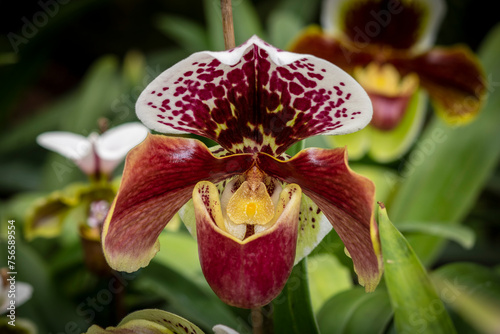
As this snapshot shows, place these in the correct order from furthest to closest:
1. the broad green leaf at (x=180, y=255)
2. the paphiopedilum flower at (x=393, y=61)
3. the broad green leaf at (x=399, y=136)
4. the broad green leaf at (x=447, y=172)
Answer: the broad green leaf at (x=399, y=136) → the paphiopedilum flower at (x=393, y=61) → the broad green leaf at (x=447, y=172) → the broad green leaf at (x=180, y=255)

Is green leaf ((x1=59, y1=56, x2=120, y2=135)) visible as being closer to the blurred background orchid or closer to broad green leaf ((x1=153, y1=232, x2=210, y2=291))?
the blurred background orchid

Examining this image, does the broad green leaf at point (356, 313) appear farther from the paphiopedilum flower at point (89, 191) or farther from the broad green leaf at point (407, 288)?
the paphiopedilum flower at point (89, 191)

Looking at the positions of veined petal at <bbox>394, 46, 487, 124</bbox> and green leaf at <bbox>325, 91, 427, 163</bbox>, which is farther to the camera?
green leaf at <bbox>325, 91, 427, 163</bbox>

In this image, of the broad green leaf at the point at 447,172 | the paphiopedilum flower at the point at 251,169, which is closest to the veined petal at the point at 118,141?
the paphiopedilum flower at the point at 251,169

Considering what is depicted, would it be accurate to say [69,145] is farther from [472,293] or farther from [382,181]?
[382,181]

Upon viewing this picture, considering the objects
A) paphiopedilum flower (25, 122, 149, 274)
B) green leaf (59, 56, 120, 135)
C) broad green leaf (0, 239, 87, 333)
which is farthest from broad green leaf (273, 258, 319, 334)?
green leaf (59, 56, 120, 135)

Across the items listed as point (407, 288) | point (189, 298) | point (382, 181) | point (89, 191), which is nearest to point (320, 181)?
point (407, 288)

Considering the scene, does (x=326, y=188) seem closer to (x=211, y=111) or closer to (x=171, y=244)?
(x=211, y=111)
